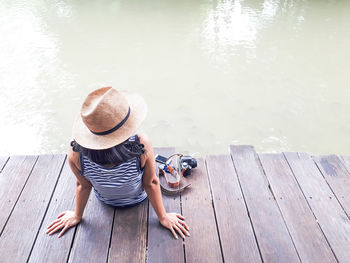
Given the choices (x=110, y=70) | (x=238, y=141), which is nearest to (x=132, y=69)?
(x=110, y=70)

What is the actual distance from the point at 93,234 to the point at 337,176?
1.59 meters

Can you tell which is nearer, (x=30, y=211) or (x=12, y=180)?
(x=30, y=211)

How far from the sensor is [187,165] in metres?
1.82

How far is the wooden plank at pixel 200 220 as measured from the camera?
1405 millimetres

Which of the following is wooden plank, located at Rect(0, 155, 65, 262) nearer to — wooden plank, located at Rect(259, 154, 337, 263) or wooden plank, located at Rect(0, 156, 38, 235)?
wooden plank, located at Rect(0, 156, 38, 235)

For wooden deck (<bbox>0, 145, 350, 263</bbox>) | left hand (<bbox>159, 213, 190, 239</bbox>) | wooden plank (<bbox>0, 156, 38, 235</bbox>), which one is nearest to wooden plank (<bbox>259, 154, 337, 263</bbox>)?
wooden deck (<bbox>0, 145, 350, 263</bbox>)

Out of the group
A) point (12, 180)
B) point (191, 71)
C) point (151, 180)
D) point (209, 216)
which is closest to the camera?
point (151, 180)

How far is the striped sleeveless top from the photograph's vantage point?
124 centimetres

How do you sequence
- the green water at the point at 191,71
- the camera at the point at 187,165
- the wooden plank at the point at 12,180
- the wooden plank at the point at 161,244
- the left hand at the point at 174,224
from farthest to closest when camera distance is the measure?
the green water at the point at 191,71, the camera at the point at 187,165, the wooden plank at the point at 12,180, the left hand at the point at 174,224, the wooden plank at the point at 161,244

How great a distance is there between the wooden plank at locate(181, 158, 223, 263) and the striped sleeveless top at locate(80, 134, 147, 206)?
0.35 metres

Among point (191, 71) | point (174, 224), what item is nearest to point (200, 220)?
point (174, 224)

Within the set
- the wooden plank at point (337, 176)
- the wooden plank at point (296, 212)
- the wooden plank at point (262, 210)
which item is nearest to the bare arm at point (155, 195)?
the wooden plank at point (262, 210)

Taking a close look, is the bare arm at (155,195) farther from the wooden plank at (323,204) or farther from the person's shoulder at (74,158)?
the wooden plank at (323,204)

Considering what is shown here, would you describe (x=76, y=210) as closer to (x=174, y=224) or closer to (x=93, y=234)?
(x=93, y=234)
